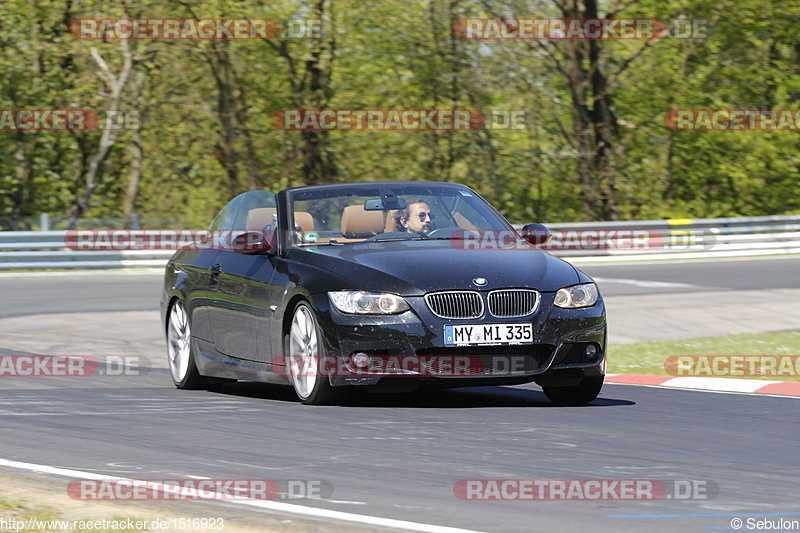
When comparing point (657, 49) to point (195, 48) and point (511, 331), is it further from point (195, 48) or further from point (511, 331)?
point (511, 331)

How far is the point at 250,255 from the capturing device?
9891 millimetres

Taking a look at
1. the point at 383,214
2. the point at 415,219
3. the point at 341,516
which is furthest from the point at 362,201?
the point at 341,516

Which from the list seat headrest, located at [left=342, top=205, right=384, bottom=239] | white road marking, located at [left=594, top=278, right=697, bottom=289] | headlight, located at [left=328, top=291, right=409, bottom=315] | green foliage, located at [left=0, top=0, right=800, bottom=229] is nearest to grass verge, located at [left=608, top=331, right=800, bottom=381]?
seat headrest, located at [left=342, top=205, right=384, bottom=239]

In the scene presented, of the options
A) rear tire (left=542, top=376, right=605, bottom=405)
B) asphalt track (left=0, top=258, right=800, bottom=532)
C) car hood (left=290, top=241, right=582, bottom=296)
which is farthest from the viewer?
rear tire (left=542, top=376, right=605, bottom=405)

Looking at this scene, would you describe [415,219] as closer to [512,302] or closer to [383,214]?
[383,214]

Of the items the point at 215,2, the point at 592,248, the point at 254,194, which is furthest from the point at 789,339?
the point at 215,2

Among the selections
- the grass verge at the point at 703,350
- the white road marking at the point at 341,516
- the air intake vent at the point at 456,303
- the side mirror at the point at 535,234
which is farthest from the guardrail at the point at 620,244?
the white road marking at the point at 341,516

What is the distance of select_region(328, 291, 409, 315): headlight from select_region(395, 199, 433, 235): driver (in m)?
1.15

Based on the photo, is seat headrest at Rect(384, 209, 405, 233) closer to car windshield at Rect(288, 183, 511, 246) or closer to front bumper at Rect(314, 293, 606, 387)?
car windshield at Rect(288, 183, 511, 246)

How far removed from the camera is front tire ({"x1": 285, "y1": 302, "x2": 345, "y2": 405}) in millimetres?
8656

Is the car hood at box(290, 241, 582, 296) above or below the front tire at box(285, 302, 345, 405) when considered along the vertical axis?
above

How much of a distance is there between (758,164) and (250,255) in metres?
32.4

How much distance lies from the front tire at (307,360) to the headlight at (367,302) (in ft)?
0.71

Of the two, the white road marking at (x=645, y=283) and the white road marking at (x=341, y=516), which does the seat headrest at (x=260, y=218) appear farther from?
the white road marking at (x=645, y=283)
